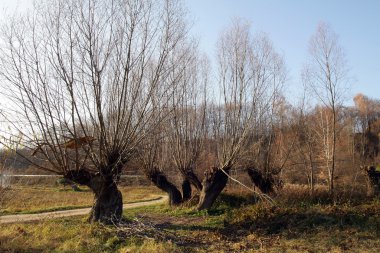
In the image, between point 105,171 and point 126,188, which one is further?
point 126,188

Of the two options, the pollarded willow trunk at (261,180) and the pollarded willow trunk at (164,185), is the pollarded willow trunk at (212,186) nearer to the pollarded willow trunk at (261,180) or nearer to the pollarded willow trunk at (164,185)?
the pollarded willow trunk at (261,180)

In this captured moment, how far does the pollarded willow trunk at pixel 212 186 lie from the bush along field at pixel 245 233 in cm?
212

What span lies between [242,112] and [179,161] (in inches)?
167

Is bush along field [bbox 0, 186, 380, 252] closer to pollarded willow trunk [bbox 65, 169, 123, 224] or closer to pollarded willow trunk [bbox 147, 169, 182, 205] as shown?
pollarded willow trunk [bbox 65, 169, 123, 224]

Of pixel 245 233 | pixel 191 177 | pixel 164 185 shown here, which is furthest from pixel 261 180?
pixel 245 233

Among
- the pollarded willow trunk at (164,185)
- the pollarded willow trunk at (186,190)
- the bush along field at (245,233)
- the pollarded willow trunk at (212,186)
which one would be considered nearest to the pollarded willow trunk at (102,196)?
the bush along field at (245,233)

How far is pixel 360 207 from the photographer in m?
12.0

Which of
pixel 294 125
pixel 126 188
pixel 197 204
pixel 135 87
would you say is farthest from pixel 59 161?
pixel 126 188

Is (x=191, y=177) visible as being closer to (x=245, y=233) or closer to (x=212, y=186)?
(x=212, y=186)

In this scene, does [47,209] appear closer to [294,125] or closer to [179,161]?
[179,161]

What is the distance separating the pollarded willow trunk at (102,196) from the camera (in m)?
11.3

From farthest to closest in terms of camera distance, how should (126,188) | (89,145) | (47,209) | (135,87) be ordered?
(126,188), (47,209), (135,87), (89,145)

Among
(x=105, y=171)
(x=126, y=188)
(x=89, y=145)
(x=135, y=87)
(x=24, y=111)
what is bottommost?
(x=126, y=188)

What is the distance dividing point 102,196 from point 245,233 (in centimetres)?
439
